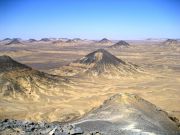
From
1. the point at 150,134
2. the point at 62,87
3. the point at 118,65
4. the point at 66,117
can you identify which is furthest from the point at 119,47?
the point at 150,134

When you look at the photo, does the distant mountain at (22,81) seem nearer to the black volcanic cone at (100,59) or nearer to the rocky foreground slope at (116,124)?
the black volcanic cone at (100,59)

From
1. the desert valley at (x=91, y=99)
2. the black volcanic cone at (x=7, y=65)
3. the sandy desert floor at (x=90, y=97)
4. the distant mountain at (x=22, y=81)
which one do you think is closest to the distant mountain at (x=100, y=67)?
the desert valley at (x=91, y=99)

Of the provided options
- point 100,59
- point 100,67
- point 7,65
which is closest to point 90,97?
point 7,65

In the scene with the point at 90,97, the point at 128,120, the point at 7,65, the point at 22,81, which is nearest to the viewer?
the point at 128,120

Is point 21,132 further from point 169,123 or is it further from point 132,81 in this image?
point 132,81

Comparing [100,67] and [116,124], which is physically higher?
[100,67]

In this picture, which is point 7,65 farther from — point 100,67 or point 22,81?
point 100,67

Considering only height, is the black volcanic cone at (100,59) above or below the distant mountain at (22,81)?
above
